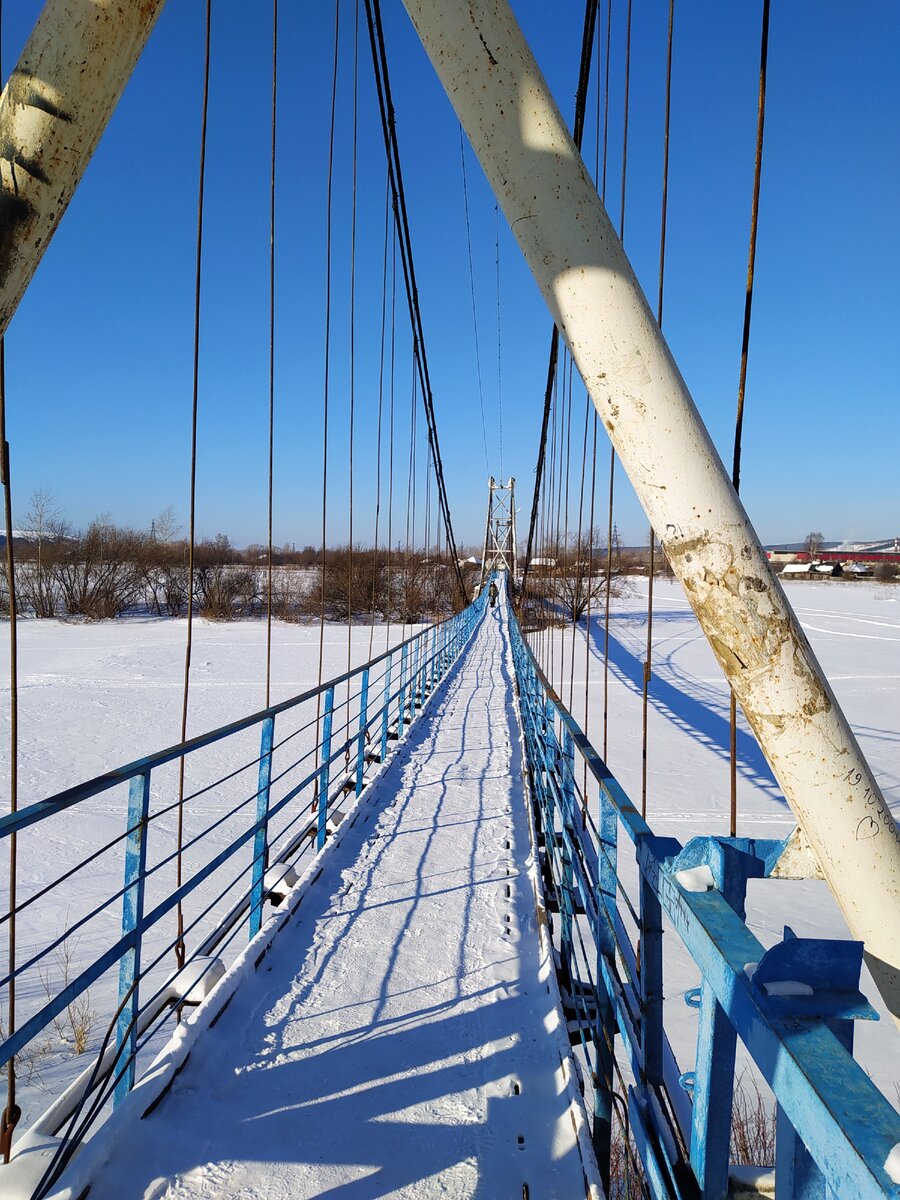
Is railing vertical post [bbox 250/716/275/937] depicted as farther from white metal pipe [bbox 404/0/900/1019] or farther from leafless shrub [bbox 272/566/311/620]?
leafless shrub [bbox 272/566/311/620]

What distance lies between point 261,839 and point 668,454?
215cm

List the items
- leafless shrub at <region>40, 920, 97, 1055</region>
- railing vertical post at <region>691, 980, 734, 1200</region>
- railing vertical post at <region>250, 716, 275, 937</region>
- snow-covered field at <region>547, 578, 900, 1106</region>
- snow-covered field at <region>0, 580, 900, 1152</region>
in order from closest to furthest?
railing vertical post at <region>691, 980, 734, 1200</region>, railing vertical post at <region>250, 716, 275, 937</region>, leafless shrub at <region>40, 920, 97, 1055</region>, snow-covered field at <region>547, 578, 900, 1106</region>, snow-covered field at <region>0, 580, 900, 1152</region>

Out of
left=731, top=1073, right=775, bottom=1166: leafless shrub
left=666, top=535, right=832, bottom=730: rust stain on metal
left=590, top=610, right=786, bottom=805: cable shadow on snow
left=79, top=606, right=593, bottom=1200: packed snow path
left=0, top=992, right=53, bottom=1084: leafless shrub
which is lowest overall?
left=590, top=610, right=786, bottom=805: cable shadow on snow

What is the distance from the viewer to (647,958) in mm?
1127

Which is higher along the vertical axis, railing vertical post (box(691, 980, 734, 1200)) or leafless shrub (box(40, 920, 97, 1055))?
railing vertical post (box(691, 980, 734, 1200))

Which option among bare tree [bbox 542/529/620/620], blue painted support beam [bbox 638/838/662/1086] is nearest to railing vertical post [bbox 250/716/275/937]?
blue painted support beam [bbox 638/838/662/1086]

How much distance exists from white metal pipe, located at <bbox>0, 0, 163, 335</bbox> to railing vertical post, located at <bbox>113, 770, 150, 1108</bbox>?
1.15 m

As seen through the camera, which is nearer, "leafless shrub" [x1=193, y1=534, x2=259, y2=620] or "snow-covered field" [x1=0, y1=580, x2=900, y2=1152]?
"snow-covered field" [x1=0, y1=580, x2=900, y2=1152]

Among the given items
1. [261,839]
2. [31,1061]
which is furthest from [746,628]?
[31,1061]

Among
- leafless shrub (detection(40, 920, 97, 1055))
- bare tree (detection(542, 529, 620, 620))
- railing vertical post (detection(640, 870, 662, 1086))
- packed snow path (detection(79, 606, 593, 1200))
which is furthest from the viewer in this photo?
bare tree (detection(542, 529, 620, 620))

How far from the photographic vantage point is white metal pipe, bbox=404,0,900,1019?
1.01 meters

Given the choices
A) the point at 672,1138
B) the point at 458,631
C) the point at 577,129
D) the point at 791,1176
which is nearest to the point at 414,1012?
the point at 672,1138

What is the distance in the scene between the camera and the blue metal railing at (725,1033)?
1.69 feet

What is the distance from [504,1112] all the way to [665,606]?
127 feet
